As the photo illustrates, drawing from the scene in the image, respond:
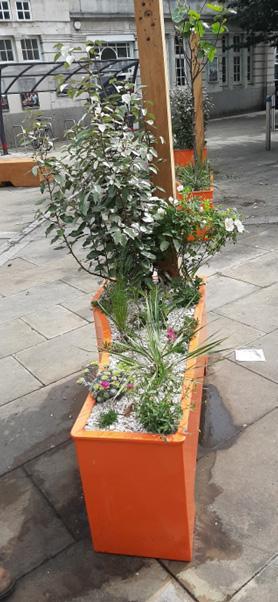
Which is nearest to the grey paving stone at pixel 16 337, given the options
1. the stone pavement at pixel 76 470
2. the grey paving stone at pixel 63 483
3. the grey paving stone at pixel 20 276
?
the stone pavement at pixel 76 470

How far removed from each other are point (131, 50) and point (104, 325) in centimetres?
2243

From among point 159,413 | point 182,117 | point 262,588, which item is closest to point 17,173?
point 182,117

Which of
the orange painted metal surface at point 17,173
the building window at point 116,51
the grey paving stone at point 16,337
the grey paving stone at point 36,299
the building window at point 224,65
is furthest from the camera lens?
the building window at point 224,65

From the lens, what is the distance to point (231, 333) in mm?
4281

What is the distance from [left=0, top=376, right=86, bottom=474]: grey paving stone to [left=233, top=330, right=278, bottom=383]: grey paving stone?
4.33 feet

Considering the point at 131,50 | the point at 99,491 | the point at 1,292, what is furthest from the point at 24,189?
the point at 131,50

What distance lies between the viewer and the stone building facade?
1906 centimetres

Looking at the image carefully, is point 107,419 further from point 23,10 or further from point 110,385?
point 23,10

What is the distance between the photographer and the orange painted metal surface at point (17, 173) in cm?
1239

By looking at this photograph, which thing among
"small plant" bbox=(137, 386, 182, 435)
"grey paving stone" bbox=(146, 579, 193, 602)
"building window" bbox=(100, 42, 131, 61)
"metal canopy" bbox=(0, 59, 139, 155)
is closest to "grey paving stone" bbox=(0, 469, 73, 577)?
"grey paving stone" bbox=(146, 579, 193, 602)

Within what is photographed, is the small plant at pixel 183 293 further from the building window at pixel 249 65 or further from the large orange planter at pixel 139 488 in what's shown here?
the building window at pixel 249 65

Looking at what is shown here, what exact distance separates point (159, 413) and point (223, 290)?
3.18 metres

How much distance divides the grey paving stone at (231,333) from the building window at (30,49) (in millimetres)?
18664

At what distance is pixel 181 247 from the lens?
11.2 ft
